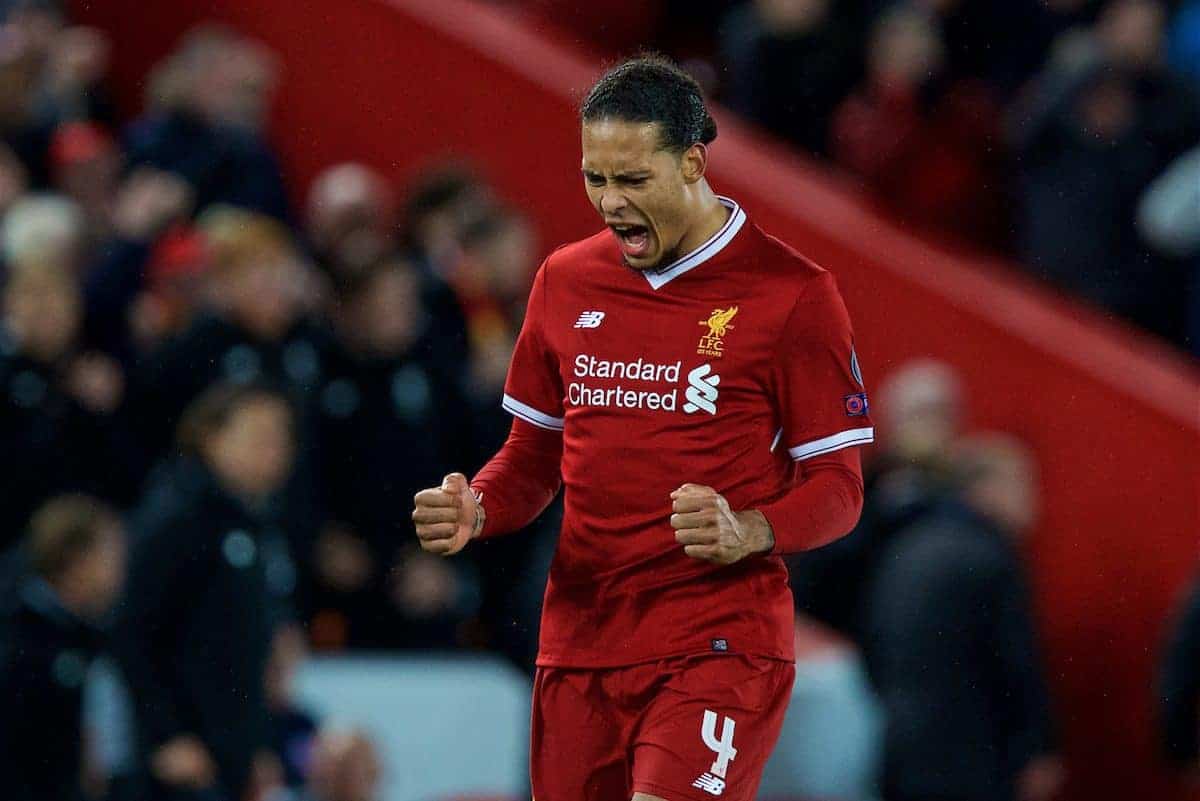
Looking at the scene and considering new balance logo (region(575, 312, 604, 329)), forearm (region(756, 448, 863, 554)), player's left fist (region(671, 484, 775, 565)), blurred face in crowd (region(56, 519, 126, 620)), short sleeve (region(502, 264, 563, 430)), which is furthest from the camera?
blurred face in crowd (region(56, 519, 126, 620))

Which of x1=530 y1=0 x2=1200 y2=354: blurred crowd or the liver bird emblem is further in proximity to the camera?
x1=530 y1=0 x2=1200 y2=354: blurred crowd

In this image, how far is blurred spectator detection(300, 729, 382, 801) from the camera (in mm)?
7270

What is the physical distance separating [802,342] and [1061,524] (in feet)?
17.1

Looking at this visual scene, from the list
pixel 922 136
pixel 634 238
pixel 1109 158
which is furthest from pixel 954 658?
pixel 634 238

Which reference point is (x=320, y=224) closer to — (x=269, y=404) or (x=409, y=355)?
(x=409, y=355)

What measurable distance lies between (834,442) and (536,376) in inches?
24.1

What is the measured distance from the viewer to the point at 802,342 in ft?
14.3

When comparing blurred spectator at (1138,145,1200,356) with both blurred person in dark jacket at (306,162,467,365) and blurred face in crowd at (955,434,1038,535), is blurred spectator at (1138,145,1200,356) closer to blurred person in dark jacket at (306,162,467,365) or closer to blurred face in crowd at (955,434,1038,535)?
blurred face in crowd at (955,434,1038,535)

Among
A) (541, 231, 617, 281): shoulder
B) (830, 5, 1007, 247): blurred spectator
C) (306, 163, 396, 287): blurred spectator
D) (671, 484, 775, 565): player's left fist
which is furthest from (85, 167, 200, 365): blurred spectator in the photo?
(671, 484, 775, 565): player's left fist

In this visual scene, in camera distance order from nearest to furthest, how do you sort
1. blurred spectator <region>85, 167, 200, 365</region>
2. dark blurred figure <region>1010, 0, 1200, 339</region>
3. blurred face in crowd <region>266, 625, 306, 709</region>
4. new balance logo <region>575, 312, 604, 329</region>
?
1. new balance logo <region>575, 312, 604, 329</region>
2. blurred face in crowd <region>266, 625, 306, 709</region>
3. blurred spectator <region>85, 167, 200, 365</region>
4. dark blurred figure <region>1010, 0, 1200, 339</region>

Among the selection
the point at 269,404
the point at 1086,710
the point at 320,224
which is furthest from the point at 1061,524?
the point at 269,404

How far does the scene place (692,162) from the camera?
4328mm

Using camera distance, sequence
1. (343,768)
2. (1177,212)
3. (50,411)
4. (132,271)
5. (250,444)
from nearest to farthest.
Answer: (250,444) → (343,768) → (50,411) → (132,271) → (1177,212)

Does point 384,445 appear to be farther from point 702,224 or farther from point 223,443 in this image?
point 702,224
